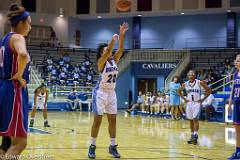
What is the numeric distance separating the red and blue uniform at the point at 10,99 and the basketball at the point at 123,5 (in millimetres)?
29541

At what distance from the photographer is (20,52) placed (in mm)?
3936

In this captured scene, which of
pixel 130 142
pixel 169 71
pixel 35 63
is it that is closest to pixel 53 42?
pixel 35 63

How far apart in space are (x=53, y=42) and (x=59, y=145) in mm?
26546

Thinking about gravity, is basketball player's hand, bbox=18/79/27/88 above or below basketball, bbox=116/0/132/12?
below

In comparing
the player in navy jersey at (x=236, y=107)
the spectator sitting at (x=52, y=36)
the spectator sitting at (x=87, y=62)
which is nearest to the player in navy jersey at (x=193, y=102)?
the player in navy jersey at (x=236, y=107)

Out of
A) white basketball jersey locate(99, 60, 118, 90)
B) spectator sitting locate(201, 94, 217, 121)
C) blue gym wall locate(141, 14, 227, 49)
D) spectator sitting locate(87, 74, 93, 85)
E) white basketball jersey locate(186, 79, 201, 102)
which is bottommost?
spectator sitting locate(201, 94, 217, 121)

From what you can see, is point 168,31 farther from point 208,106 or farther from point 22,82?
point 22,82

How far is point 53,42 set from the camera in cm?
3459

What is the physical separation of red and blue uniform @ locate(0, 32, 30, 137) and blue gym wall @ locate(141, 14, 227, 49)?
30.6m

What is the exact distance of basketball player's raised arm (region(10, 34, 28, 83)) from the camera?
3.95 meters

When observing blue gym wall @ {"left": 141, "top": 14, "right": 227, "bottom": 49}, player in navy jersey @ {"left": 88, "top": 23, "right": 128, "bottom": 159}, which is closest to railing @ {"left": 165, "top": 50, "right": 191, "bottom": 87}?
blue gym wall @ {"left": 141, "top": 14, "right": 227, "bottom": 49}

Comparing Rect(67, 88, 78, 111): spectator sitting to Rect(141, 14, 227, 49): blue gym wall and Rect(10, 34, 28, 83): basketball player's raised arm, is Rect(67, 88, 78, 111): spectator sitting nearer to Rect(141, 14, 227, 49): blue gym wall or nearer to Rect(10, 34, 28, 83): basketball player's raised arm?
Rect(141, 14, 227, 49): blue gym wall

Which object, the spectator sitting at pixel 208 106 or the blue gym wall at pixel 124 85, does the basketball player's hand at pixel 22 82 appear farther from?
the blue gym wall at pixel 124 85

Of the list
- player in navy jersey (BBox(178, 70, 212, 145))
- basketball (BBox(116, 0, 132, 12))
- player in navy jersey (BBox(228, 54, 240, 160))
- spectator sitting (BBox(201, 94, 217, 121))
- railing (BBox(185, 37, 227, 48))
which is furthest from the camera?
railing (BBox(185, 37, 227, 48))
